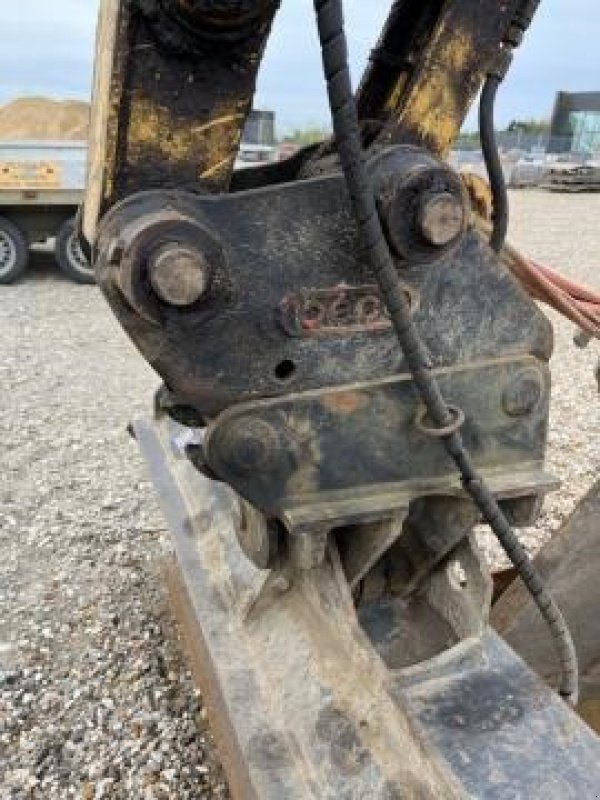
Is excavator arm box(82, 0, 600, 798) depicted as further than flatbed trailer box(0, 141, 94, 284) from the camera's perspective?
No

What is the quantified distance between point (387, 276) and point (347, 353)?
21 centimetres

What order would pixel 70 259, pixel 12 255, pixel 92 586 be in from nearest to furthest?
pixel 92 586
pixel 12 255
pixel 70 259

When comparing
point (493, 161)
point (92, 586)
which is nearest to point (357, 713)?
point (493, 161)

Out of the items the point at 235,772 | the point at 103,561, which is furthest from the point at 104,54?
the point at 103,561

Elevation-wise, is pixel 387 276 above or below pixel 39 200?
above

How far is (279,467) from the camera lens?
1.50m

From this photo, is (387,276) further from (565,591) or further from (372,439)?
(565,591)

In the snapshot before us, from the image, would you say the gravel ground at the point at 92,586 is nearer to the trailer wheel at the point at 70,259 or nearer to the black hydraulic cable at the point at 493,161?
the black hydraulic cable at the point at 493,161

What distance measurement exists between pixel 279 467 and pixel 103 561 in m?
2.03

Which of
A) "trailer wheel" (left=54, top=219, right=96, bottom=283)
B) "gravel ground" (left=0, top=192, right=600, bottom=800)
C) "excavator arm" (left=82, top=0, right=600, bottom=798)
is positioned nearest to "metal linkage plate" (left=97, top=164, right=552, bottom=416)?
"excavator arm" (left=82, top=0, right=600, bottom=798)

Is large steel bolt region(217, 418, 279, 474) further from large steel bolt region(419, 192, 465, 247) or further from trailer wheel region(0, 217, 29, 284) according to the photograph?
trailer wheel region(0, 217, 29, 284)

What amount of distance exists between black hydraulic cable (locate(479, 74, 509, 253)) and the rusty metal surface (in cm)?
69

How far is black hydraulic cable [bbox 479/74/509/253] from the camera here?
1468 millimetres

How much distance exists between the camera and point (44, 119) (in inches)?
407
